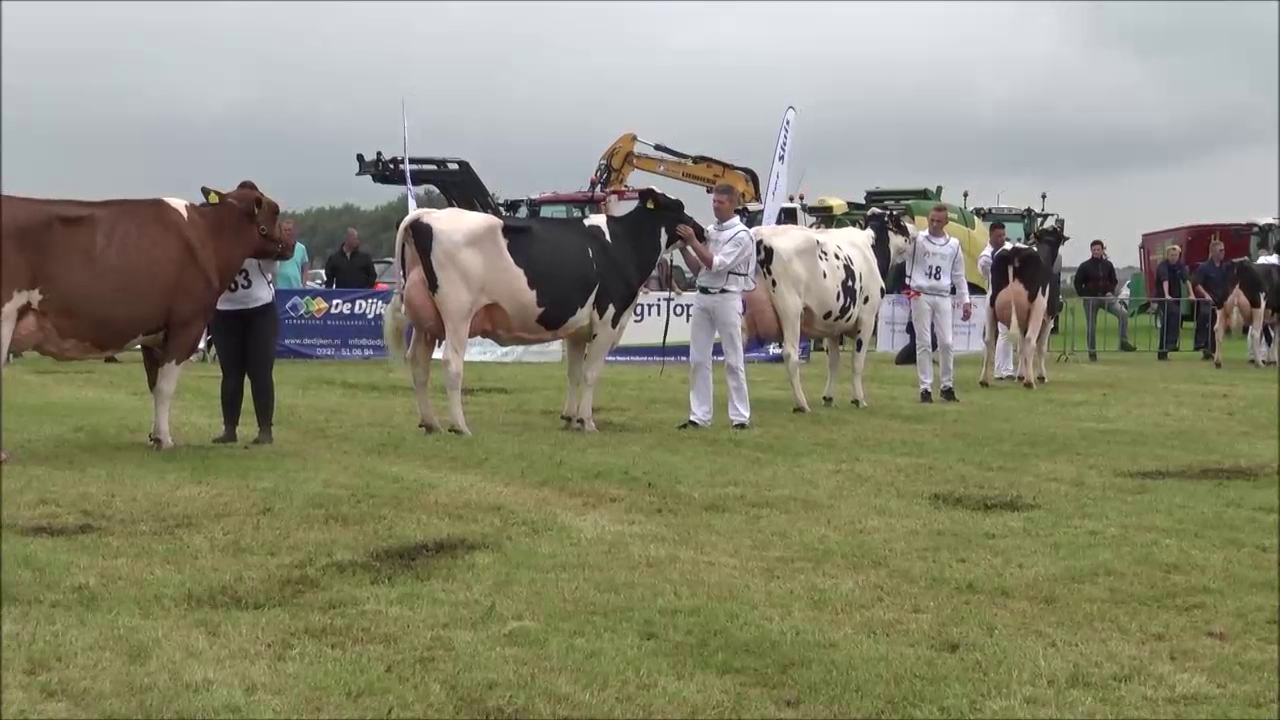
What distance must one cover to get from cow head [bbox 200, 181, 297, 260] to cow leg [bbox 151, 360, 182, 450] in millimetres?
967

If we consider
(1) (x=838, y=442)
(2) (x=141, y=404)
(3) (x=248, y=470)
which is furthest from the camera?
(2) (x=141, y=404)

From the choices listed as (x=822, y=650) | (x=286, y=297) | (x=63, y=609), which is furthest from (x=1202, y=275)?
(x=63, y=609)

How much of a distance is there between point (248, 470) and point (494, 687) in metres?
4.15

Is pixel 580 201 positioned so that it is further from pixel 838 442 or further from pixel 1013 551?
pixel 1013 551

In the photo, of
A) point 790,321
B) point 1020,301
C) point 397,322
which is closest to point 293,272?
point 397,322

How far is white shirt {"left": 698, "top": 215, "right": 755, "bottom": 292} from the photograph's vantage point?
33.6 ft

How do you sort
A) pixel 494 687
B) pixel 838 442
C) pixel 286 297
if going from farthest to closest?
pixel 286 297 < pixel 838 442 < pixel 494 687

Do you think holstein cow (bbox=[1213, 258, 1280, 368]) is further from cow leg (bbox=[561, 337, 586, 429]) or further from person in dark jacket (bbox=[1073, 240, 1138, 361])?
cow leg (bbox=[561, 337, 586, 429])

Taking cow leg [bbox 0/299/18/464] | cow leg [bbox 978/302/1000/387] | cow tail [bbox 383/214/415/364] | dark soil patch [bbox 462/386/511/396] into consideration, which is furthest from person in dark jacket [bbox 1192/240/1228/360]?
cow leg [bbox 0/299/18/464]

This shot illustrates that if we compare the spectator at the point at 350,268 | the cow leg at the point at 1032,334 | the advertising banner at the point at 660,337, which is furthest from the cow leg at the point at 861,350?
the spectator at the point at 350,268

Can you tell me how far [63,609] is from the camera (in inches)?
180

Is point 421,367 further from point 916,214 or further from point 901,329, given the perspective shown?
point 916,214

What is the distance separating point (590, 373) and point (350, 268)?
10.6m

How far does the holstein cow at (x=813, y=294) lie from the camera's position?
1215 centimetres
